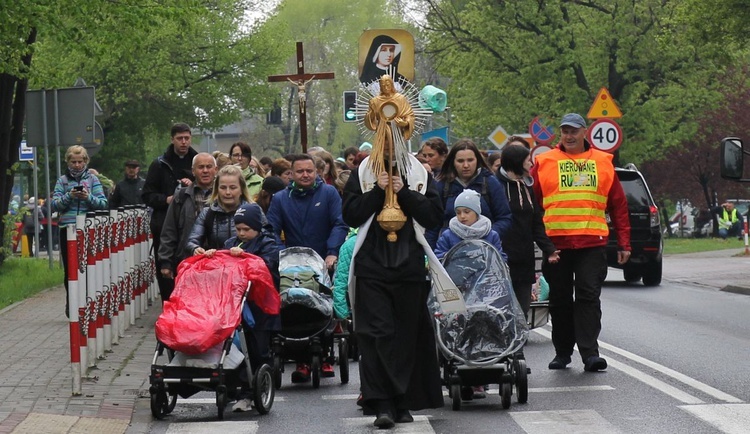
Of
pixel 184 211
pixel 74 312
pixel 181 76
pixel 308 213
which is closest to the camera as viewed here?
pixel 74 312

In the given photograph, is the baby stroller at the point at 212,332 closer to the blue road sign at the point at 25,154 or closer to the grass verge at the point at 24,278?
the grass verge at the point at 24,278

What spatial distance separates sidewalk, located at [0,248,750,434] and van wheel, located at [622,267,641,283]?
29.6 ft

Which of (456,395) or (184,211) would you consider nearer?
(456,395)

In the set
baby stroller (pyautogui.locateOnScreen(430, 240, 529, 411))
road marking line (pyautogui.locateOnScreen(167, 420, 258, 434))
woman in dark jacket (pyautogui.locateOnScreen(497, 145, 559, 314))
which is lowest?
road marking line (pyautogui.locateOnScreen(167, 420, 258, 434))

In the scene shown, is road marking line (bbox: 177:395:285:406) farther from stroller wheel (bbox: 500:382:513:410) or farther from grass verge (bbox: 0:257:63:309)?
grass verge (bbox: 0:257:63:309)

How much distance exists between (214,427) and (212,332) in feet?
1.89

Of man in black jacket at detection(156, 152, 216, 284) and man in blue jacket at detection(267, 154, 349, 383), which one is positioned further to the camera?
man in black jacket at detection(156, 152, 216, 284)

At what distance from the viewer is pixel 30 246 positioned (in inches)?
1823

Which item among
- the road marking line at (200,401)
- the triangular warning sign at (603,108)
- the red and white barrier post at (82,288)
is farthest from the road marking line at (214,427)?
the triangular warning sign at (603,108)

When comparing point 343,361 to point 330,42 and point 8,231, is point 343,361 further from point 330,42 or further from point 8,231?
point 330,42

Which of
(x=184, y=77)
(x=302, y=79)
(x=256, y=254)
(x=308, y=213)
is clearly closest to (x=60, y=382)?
(x=256, y=254)

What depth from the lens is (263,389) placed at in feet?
32.7

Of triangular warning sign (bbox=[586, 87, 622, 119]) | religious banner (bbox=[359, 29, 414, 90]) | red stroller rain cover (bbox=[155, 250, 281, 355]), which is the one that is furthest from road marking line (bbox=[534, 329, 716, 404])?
triangular warning sign (bbox=[586, 87, 622, 119])

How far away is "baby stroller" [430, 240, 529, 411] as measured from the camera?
389 inches
